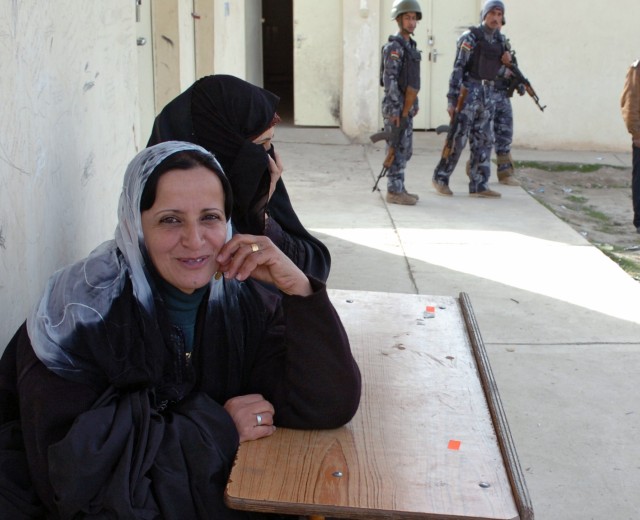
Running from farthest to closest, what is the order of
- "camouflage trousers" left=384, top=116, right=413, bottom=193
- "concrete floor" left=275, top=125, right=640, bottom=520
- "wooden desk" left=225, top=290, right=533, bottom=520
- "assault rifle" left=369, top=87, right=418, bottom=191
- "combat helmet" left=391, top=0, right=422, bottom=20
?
"camouflage trousers" left=384, top=116, right=413, bottom=193, "assault rifle" left=369, top=87, right=418, bottom=191, "combat helmet" left=391, top=0, right=422, bottom=20, "concrete floor" left=275, top=125, right=640, bottom=520, "wooden desk" left=225, top=290, right=533, bottom=520

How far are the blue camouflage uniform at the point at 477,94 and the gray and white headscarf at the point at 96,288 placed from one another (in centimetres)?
648

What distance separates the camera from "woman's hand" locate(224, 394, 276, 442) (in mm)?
2008

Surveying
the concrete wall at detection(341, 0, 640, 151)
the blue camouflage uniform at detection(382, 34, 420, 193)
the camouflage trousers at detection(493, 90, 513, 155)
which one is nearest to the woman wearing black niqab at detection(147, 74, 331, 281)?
the blue camouflage uniform at detection(382, 34, 420, 193)

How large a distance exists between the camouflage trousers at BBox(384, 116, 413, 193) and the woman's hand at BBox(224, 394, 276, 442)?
614cm

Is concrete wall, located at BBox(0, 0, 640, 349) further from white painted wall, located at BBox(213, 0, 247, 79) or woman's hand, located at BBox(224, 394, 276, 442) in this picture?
white painted wall, located at BBox(213, 0, 247, 79)

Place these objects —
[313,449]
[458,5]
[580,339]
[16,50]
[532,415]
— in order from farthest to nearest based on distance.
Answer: [458,5]
[580,339]
[532,415]
[16,50]
[313,449]

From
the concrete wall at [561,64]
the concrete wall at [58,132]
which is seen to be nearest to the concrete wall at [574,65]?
the concrete wall at [561,64]

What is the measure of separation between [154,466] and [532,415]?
2.54m

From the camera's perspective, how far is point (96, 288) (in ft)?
6.48

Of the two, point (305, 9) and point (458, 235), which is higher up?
point (305, 9)

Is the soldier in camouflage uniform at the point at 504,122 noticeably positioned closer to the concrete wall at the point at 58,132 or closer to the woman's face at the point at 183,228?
the concrete wall at the point at 58,132

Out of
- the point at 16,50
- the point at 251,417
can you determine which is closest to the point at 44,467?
the point at 251,417

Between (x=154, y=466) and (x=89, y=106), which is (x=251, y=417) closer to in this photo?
(x=154, y=466)

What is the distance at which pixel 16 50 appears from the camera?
A: 236 cm
